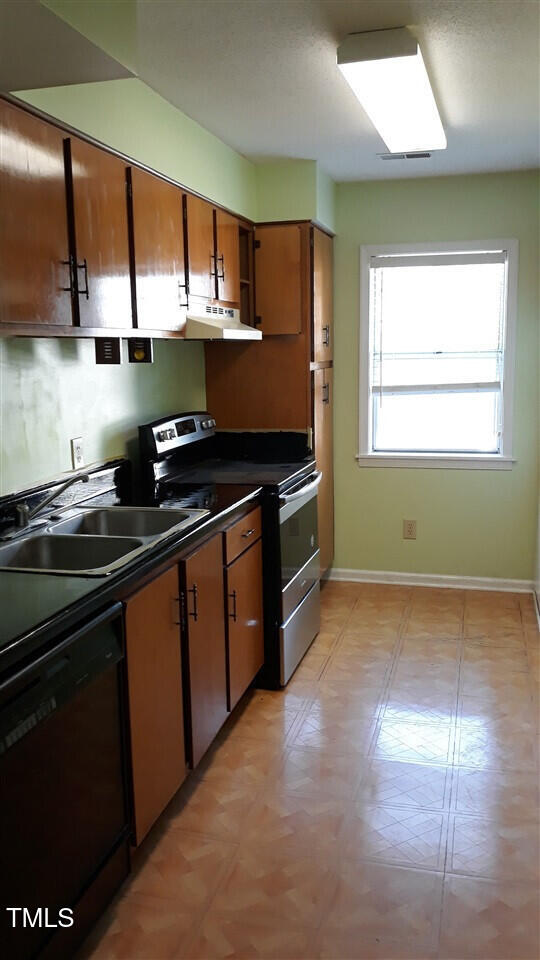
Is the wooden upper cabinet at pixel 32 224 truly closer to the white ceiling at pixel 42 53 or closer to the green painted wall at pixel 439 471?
the white ceiling at pixel 42 53

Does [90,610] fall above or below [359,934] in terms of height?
above

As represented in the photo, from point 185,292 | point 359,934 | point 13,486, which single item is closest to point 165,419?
point 185,292

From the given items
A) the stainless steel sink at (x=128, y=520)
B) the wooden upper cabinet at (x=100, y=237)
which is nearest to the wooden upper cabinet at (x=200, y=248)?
the wooden upper cabinet at (x=100, y=237)

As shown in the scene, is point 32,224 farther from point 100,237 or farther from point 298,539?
point 298,539

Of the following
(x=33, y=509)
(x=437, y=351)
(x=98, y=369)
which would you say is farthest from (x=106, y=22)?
(x=437, y=351)

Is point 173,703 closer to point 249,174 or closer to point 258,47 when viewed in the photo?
point 258,47

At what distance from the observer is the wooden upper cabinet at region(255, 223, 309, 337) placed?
13.6 ft

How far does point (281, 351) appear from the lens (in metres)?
4.25

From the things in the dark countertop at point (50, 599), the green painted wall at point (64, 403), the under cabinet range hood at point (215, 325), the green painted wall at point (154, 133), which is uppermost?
the green painted wall at point (154, 133)

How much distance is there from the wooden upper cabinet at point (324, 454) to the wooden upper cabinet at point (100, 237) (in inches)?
73.2

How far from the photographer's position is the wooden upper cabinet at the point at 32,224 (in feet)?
6.63

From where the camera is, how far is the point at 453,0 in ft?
7.39

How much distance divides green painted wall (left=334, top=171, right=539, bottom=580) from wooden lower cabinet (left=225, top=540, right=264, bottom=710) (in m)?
1.76

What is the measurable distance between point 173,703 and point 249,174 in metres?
2.83
